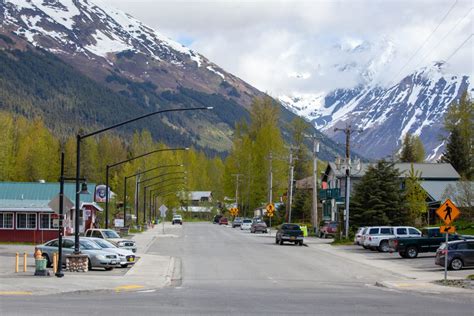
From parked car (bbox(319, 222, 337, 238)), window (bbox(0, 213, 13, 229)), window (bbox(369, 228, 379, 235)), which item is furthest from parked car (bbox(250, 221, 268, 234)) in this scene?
window (bbox(369, 228, 379, 235))

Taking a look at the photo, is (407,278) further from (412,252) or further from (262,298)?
(412,252)

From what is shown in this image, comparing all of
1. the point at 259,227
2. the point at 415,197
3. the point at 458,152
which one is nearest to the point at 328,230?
the point at 415,197

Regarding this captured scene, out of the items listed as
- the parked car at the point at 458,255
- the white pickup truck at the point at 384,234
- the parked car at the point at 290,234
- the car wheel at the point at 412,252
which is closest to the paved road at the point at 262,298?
the parked car at the point at 458,255

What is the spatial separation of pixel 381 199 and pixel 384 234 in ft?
36.1

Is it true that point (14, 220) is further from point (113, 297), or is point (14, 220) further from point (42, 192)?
point (113, 297)

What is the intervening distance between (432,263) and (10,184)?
35.5 metres

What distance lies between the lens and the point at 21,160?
114125mm

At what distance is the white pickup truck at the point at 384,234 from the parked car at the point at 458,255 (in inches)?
600

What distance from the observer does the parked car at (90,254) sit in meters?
35.8

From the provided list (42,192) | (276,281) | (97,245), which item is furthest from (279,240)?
(276,281)

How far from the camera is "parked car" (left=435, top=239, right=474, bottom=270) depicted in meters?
37.3

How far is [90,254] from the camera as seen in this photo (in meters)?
35.8

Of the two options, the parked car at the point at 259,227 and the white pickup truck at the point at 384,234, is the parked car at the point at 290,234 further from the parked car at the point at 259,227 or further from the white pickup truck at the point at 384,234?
the parked car at the point at 259,227

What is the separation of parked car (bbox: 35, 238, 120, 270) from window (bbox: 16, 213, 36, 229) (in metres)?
23.5
